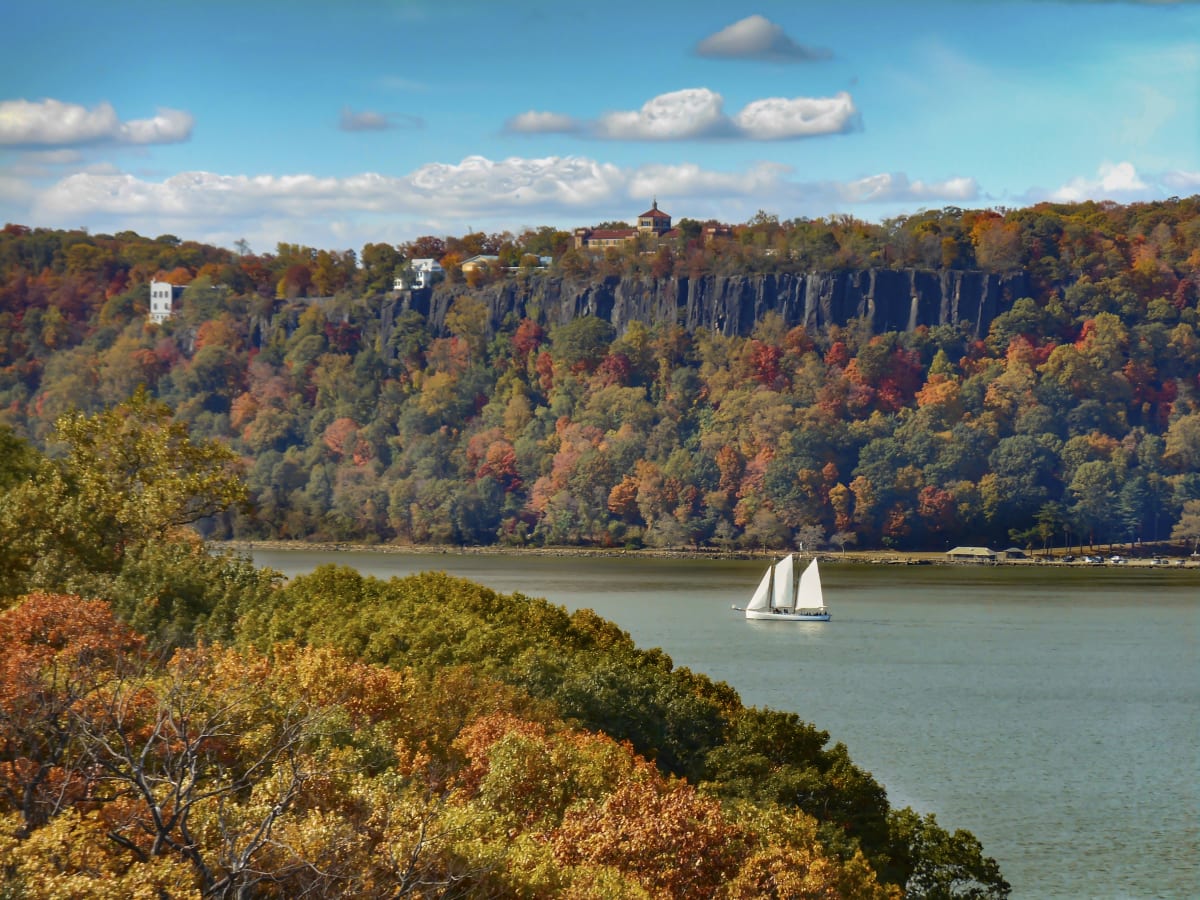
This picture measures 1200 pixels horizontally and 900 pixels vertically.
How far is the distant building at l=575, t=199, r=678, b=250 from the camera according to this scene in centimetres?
19025

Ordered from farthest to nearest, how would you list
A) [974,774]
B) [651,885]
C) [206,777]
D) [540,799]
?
[974,774], [540,799], [206,777], [651,885]

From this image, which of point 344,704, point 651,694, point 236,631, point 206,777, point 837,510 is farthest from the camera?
point 837,510

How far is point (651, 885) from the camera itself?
18.0 m

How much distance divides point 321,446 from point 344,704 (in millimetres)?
148508

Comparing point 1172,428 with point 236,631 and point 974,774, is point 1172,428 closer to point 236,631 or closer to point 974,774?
point 974,774

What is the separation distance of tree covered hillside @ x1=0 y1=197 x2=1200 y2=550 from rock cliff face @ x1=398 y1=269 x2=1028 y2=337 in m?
1.82

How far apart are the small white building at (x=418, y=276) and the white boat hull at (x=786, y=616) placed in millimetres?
112925

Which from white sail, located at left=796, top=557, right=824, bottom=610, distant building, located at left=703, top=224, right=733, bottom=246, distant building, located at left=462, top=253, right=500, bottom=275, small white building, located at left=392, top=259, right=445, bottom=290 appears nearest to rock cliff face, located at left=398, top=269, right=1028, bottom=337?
distant building, located at left=462, top=253, right=500, bottom=275

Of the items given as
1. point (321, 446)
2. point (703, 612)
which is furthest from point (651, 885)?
point (321, 446)

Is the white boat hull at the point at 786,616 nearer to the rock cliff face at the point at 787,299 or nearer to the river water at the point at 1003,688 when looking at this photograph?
the river water at the point at 1003,688

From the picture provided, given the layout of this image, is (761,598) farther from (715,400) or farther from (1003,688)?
(715,400)

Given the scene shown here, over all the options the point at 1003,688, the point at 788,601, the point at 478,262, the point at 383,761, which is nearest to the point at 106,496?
the point at 383,761

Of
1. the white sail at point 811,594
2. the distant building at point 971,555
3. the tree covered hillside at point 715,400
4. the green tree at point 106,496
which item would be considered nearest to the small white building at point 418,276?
the tree covered hillside at point 715,400

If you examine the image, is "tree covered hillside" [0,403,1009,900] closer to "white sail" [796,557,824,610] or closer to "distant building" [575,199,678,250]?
"white sail" [796,557,824,610]
